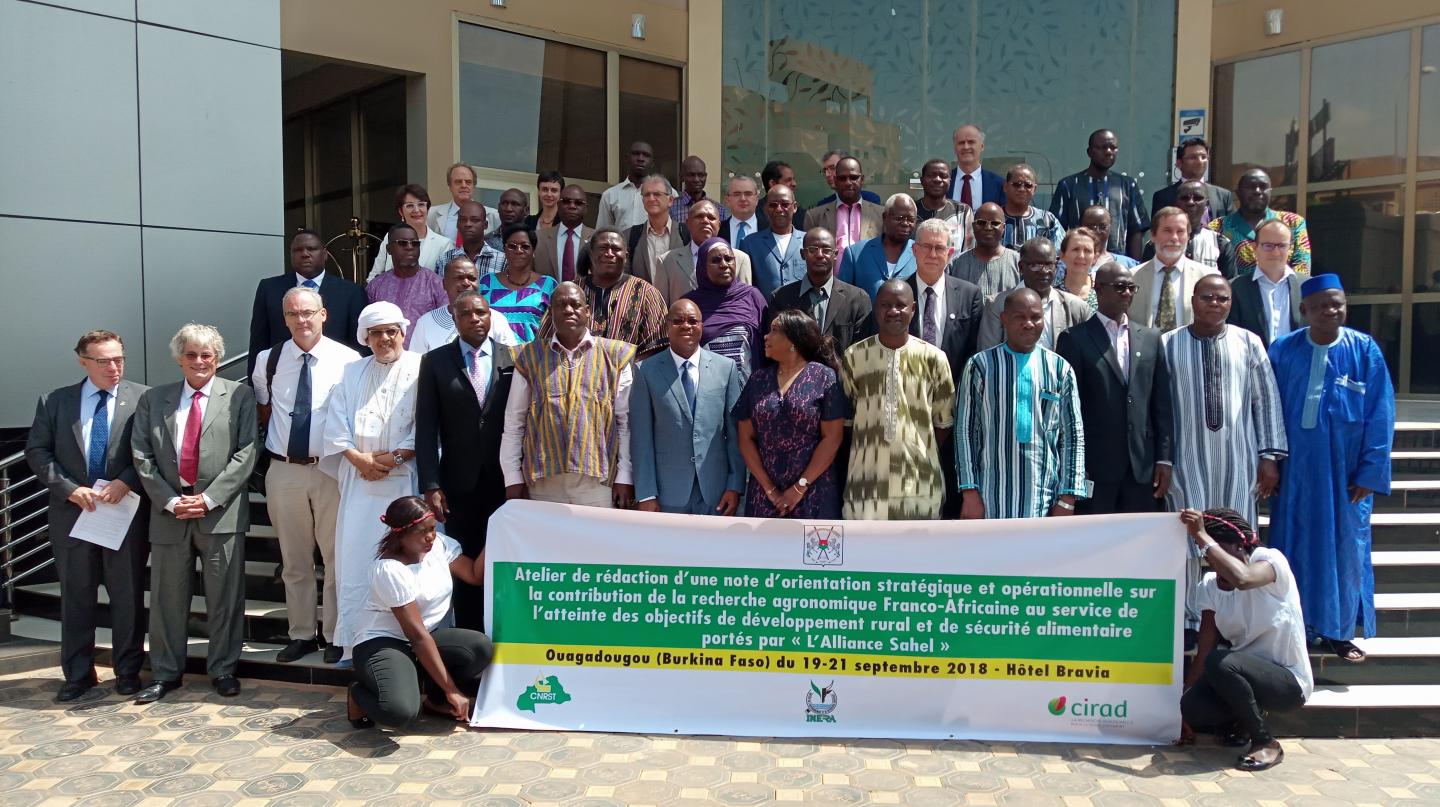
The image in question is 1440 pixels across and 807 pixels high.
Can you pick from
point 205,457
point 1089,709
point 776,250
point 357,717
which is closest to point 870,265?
point 776,250

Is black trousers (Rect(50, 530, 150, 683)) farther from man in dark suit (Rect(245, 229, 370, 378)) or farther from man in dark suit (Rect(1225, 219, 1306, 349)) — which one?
man in dark suit (Rect(1225, 219, 1306, 349))

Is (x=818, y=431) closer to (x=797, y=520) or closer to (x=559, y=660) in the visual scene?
(x=797, y=520)

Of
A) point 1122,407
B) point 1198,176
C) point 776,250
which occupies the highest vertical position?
point 1198,176

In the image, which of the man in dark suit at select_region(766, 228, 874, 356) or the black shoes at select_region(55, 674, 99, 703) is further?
the man in dark suit at select_region(766, 228, 874, 356)

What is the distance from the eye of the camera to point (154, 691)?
5.30m

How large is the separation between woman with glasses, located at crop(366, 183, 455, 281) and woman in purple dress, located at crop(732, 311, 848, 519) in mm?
3514

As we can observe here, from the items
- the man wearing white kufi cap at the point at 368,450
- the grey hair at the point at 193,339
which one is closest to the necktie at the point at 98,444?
the grey hair at the point at 193,339

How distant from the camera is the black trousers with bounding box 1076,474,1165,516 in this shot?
5152 mm

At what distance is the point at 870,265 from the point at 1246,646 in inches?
114

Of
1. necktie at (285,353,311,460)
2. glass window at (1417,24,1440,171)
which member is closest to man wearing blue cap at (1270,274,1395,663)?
necktie at (285,353,311,460)

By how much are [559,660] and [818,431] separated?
5.39 feet

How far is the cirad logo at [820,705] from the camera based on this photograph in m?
4.71

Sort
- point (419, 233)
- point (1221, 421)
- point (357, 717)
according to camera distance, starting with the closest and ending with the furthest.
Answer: point (357, 717), point (1221, 421), point (419, 233)

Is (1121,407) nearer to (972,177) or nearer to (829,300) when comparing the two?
(829,300)
